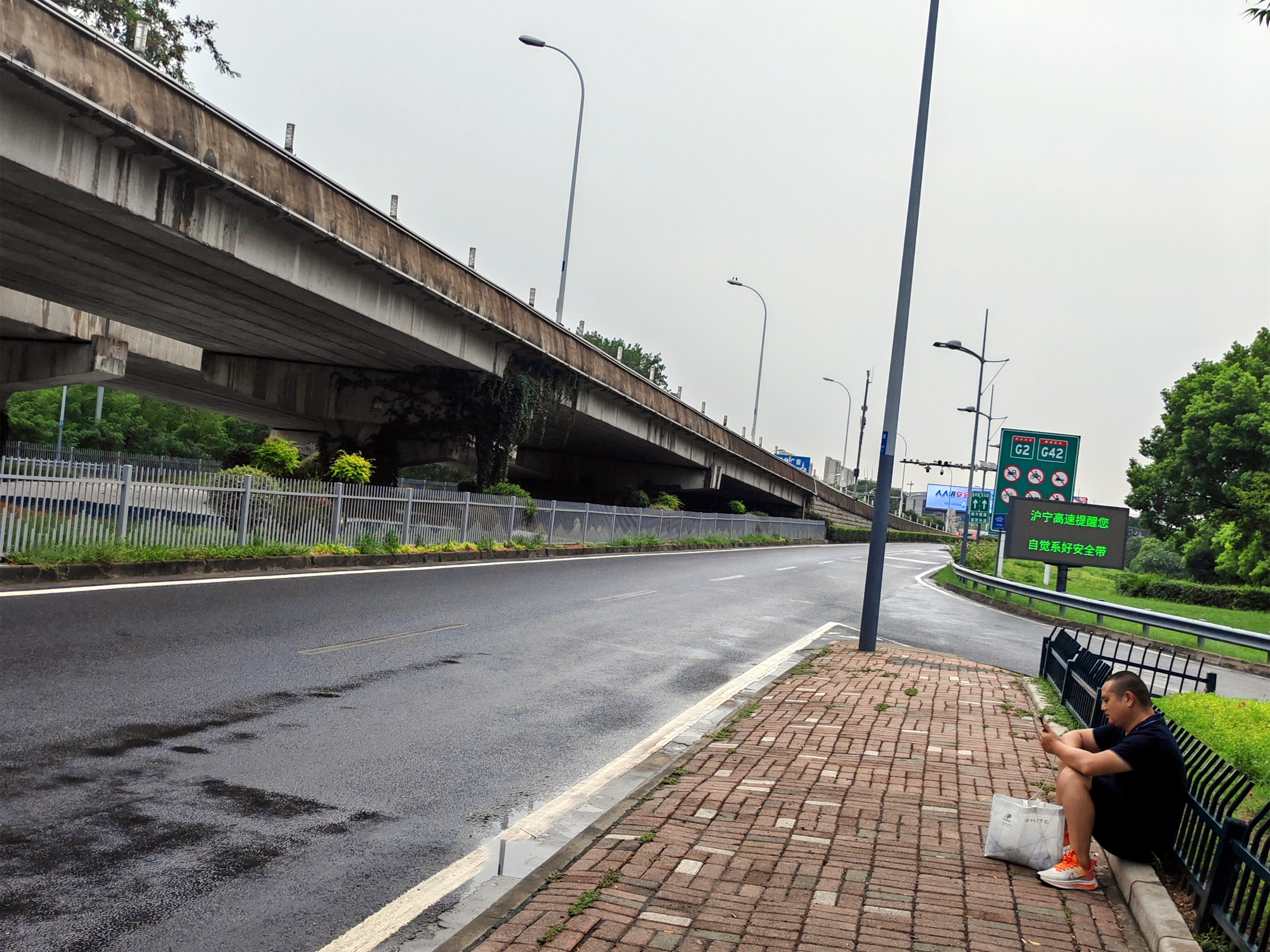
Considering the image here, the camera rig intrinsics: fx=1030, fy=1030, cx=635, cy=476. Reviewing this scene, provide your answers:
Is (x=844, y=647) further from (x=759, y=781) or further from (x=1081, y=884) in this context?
(x=1081, y=884)

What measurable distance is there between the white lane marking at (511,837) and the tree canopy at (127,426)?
55.6 metres

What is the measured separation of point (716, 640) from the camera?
1322cm

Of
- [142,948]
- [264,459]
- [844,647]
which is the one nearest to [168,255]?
[264,459]

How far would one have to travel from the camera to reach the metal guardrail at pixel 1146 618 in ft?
53.1

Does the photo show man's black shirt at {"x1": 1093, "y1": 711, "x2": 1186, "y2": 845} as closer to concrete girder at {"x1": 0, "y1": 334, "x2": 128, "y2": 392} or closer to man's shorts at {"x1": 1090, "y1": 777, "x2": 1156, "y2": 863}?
man's shorts at {"x1": 1090, "y1": 777, "x2": 1156, "y2": 863}

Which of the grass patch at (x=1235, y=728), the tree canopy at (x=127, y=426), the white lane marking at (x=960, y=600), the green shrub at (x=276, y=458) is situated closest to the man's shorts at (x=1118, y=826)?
the grass patch at (x=1235, y=728)

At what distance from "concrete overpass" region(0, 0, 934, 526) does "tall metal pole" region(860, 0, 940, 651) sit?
1009cm

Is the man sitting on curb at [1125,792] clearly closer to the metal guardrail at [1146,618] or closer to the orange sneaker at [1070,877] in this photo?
the orange sneaker at [1070,877]

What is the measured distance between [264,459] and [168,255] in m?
5.22

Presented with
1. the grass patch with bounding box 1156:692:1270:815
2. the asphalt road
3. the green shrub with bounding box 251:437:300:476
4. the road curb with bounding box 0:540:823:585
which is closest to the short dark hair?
the grass patch with bounding box 1156:692:1270:815

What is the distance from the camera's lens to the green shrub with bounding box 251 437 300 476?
21656 mm

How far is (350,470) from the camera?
73.9 ft

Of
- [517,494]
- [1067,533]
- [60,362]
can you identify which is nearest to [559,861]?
[517,494]

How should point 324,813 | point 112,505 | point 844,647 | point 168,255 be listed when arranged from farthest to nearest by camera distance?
point 168,255, point 112,505, point 844,647, point 324,813
